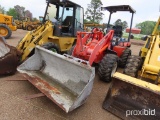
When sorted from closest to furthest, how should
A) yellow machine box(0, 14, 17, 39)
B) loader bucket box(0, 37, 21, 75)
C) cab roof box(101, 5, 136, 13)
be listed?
loader bucket box(0, 37, 21, 75)
cab roof box(101, 5, 136, 13)
yellow machine box(0, 14, 17, 39)

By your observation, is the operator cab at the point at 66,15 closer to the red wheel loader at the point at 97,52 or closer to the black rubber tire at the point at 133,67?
the red wheel loader at the point at 97,52

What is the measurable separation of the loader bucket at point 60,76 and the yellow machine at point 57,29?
1.12 m

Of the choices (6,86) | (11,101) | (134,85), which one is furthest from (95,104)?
(6,86)

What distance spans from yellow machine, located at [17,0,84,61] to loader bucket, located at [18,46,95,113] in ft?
3.69

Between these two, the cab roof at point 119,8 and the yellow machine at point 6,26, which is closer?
the cab roof at point 119,8

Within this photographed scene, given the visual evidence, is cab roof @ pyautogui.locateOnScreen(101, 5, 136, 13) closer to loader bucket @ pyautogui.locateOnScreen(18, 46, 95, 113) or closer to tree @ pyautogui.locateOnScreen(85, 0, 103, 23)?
loader bucket @ pyautogui.locateOnScreen(18, 46, 95, 113)

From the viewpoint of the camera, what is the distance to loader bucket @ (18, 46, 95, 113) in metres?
2.81

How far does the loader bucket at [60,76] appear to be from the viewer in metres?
2.81

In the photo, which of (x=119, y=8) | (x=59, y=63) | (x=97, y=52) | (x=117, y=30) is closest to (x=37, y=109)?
(x=59, y=63)

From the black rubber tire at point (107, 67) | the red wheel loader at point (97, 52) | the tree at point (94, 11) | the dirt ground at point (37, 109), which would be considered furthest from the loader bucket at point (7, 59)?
the tree at point (94, 11)

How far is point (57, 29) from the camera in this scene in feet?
19.0

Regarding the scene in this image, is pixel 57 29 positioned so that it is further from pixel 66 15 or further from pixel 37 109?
pixel 37 109

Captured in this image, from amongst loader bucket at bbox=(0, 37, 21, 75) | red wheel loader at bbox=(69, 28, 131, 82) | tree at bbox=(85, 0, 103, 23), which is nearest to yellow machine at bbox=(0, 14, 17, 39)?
loader bucket at bbox=(0, 37, 21, 75)

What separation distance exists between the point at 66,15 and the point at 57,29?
849 mm
